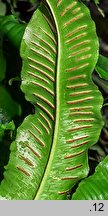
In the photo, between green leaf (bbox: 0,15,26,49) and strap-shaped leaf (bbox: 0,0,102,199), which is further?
green leaf (bbox: 0,15,26,49)

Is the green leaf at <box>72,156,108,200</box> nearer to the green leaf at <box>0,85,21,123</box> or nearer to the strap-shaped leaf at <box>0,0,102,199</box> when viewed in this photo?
the strap-shaped leaf at <box>0,0,102,199</box>

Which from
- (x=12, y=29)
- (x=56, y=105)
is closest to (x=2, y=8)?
(x=12, y=29)

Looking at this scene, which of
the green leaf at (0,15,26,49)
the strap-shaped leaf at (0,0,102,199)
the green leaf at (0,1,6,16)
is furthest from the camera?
the green leaf at (0,1,6,16)

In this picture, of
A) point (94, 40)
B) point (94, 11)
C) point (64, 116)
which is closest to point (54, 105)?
point (64, 116)

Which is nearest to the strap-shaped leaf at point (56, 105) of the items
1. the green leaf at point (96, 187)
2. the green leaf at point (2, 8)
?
the green leaf at point (96, 187)

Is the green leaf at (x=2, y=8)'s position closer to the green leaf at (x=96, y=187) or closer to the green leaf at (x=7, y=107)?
the green leaf at (x=7, y=107)

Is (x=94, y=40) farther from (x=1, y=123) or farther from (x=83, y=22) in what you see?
(x=1, y=123)

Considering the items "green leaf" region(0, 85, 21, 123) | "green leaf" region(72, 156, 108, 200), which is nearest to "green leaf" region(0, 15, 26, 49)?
"green leaf" region(0, 85, 21, 123)
